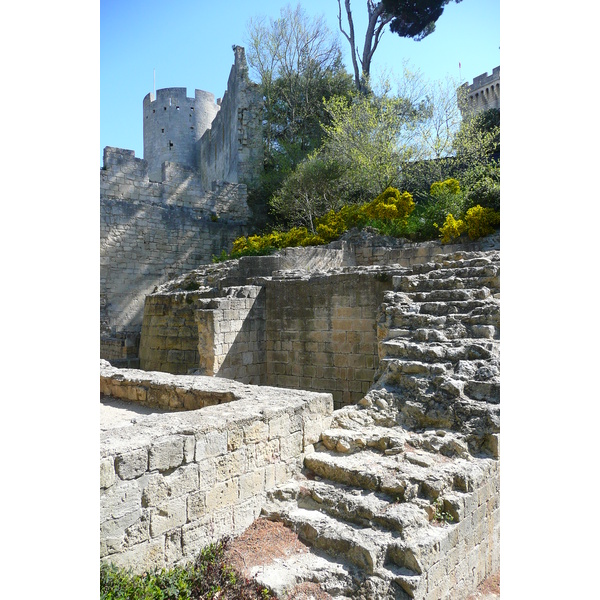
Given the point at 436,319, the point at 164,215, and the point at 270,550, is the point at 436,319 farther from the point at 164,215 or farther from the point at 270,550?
the point at 164,215

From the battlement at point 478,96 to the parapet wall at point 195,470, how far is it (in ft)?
33.3

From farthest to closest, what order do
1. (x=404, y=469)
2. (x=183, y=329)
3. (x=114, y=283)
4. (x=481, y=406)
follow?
(x=114, y=283) < (x=183, y=329) < (x=481, y=406) < (x=404, y=469)

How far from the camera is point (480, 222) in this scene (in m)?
12.8

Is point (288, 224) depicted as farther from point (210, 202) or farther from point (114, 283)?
point (114, 283)

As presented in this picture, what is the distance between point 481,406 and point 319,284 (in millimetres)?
4149

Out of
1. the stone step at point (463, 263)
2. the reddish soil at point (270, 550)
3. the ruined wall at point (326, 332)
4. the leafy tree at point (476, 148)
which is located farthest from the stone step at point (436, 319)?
the leafy tree at point (476, 148)

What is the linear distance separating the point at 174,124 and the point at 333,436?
25313 millimetres

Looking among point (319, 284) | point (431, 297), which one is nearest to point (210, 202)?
point (319, 284)

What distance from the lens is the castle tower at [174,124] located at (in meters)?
26.0

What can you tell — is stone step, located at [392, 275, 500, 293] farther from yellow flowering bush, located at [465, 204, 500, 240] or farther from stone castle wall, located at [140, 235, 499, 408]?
yellow flowering bush, located at [465, 204, 500, 240]

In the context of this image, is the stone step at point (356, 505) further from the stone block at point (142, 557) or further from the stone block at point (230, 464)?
the stone block at point (142, 557)

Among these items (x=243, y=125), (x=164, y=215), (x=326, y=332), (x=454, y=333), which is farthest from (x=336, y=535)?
(x=243, y=125)

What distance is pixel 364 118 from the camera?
60.6 ft

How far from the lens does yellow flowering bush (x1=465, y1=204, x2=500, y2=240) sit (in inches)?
503
